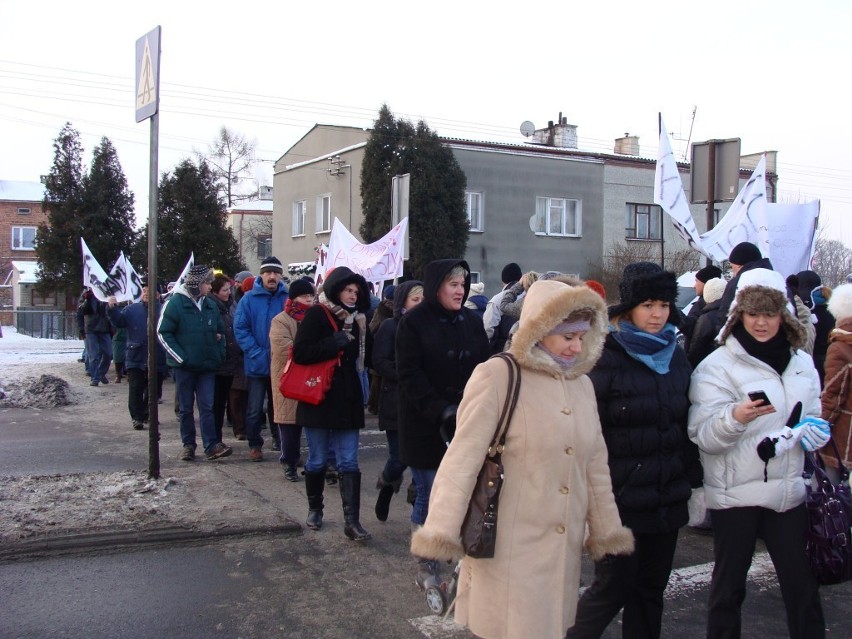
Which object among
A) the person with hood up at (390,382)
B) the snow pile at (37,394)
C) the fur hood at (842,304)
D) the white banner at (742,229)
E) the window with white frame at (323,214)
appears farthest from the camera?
the window with white frame at (323,214)

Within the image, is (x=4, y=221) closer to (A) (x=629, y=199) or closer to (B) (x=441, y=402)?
(A) (x=629, y=199)

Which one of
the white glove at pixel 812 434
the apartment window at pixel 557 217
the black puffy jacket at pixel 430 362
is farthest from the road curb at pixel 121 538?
the apartment window at pixel 557 217

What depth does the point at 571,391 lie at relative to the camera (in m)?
3.49

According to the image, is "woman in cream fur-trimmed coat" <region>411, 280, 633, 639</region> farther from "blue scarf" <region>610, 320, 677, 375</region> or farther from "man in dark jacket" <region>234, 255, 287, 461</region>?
"man in dark jacket" <region>234, 255, 287, 461</region>

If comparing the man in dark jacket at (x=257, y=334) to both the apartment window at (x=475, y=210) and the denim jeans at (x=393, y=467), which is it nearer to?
the denim jeans at (x=393, y=467)

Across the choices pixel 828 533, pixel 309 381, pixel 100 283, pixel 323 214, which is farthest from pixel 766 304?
pixel 323 214

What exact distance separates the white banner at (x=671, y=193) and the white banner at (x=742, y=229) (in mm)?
200

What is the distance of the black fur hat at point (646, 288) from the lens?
402 cm

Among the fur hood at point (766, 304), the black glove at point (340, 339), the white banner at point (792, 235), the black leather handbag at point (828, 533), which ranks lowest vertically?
the black leather handbag at point (828, 533)

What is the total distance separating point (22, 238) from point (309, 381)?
246ft

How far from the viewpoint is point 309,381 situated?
604 cm


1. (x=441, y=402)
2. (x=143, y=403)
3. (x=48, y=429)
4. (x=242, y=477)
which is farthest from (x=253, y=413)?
(x=441, y=402)

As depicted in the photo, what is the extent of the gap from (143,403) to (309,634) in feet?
24.2

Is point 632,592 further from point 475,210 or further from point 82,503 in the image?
point 475,210
